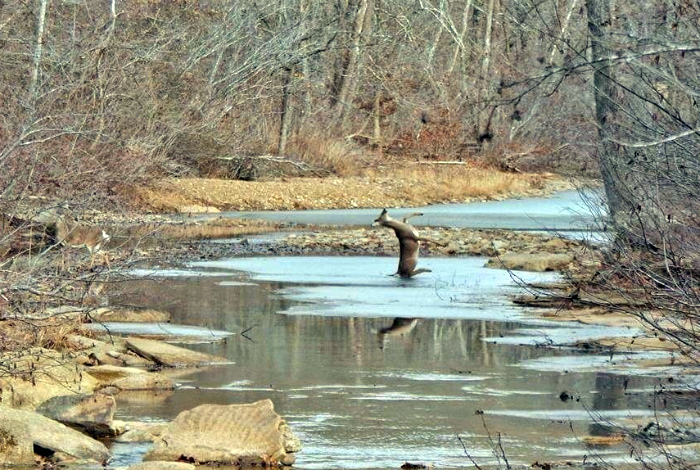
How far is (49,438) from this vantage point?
9.59 metres

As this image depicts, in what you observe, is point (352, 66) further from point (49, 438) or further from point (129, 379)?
point (49, 438)

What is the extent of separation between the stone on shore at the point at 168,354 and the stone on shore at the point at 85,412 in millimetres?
2551

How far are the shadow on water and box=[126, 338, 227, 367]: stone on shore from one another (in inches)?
13.5

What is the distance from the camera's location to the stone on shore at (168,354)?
44.7 feet

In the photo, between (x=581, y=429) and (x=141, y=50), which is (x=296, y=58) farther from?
(x=581, y=429)

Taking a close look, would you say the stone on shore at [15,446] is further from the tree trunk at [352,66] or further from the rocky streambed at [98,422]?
the tree trunk at [352,66]

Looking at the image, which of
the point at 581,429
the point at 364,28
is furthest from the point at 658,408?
the point at 364,28

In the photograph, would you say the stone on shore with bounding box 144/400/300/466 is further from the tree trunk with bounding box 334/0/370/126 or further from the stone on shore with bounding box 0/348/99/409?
the tree trunk with bounding box 334/0/370/126

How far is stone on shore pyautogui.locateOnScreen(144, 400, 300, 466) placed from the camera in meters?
9.63

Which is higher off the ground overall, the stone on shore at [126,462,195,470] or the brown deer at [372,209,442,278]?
the brown deer at [372,209,442,278]

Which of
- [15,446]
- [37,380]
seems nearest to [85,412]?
[37,380]

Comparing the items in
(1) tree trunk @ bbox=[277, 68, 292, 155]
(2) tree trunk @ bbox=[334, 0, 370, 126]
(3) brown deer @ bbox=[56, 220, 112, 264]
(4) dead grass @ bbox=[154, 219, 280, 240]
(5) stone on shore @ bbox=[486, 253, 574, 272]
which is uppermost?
(2) tree trunk @ bbox=[334, 0, 370, 126]

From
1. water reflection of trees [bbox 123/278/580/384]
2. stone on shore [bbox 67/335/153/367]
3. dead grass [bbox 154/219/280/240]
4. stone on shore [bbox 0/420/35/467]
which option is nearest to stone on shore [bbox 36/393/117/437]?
stone on shore [bbox 0/420/35/467]

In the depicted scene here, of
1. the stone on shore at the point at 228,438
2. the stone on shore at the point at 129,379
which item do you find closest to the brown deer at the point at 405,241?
the stone on shore at the point at 129,379
